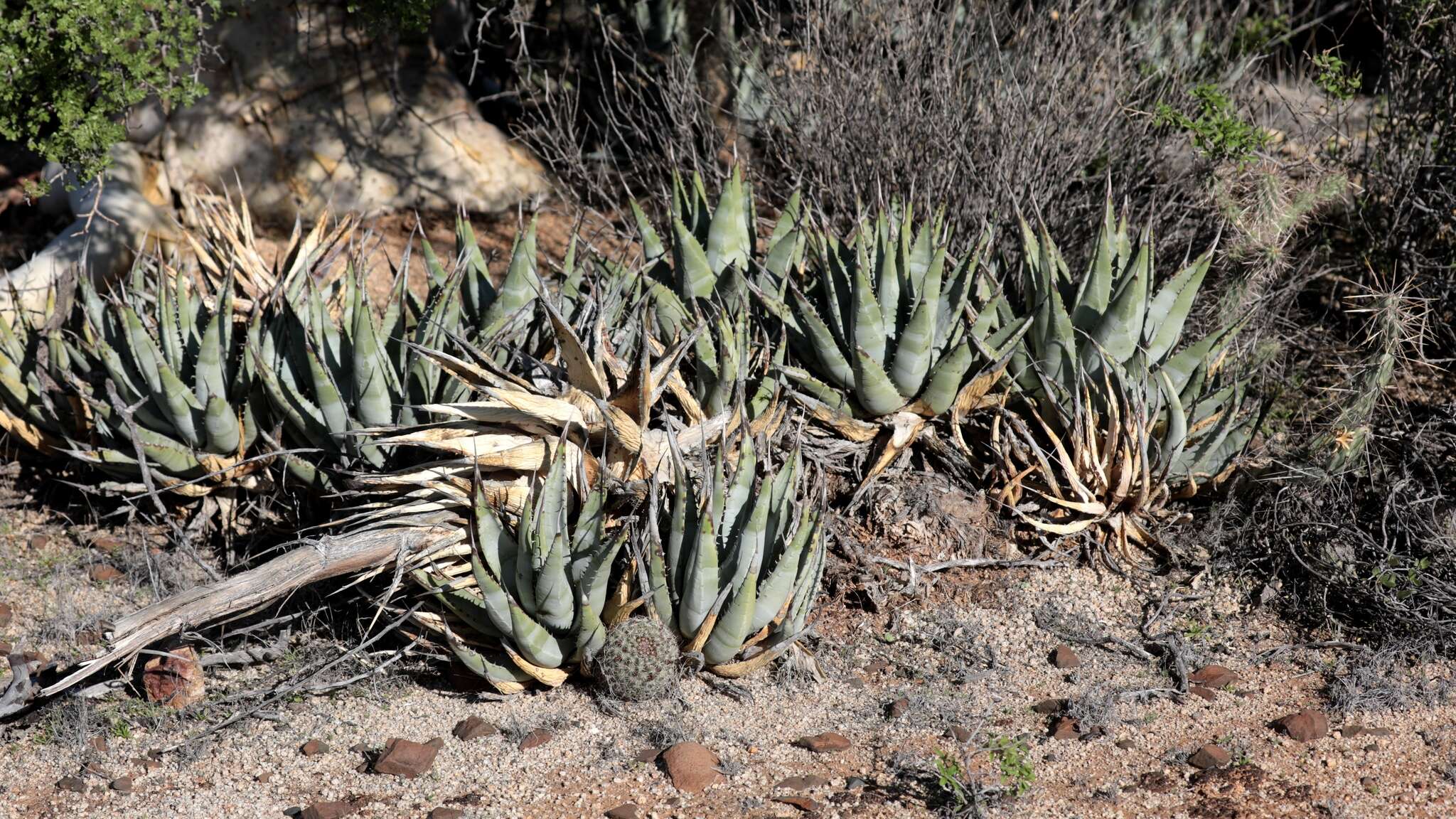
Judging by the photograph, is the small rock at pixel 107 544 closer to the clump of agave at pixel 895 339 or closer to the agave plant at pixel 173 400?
the agave plant at pixel 173 400

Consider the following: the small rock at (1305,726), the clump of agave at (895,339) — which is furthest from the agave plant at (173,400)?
the small rock at (1305,726)

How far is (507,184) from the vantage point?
836 cm

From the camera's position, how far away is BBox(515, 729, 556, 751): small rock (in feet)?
13.0

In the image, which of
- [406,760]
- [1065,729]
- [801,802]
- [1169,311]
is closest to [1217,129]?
[1169,311]

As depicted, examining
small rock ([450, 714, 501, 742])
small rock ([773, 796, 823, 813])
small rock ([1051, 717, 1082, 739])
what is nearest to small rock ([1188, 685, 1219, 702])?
small rock ([1051, 717, 1082, 739])

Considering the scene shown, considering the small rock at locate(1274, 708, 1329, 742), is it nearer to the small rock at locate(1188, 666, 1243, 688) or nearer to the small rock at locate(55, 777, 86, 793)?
the small rock at locate(1188, 666, 1243, 688)

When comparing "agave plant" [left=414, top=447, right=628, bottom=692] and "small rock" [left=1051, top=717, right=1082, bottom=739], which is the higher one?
"agave plant" [left=414, top=447, right=628, bottom=692]

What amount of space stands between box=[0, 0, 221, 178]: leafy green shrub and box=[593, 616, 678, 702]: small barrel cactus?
386 cm

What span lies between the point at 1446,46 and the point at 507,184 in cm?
545

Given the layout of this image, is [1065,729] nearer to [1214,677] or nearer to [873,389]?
[1214,677]

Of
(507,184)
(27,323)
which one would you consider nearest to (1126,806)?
(27,323)

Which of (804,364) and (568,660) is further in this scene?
(804,364)

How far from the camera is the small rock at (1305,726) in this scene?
3.91m

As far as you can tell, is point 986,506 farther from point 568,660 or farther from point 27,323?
point 27,323
